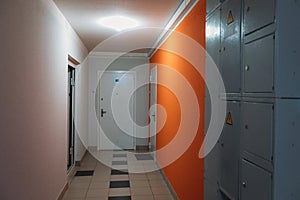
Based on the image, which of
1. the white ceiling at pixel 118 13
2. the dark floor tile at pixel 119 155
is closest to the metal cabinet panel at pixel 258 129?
the white ceiling at pixel 118 13

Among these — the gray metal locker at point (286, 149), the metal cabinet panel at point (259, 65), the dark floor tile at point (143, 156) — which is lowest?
the dark floor tile at point (143, 156)

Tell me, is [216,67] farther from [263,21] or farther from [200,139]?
[200,139]

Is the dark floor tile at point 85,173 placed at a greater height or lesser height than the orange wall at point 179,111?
lesser

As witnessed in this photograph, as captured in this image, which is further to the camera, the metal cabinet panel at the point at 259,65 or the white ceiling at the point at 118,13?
the white ceiling at the point at 118,13

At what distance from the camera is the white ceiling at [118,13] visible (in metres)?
3.14

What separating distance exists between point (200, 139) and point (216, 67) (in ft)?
2.97

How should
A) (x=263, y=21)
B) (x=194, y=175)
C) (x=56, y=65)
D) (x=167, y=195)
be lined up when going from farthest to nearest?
(x=167, y=195) < (x=56, y=65) < (x=194, y=175) < (x=263, y=21)

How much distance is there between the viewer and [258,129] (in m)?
1.28

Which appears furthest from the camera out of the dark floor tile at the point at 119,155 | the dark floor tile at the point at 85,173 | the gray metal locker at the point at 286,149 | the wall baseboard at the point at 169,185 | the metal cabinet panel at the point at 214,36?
the dark floor tile at the point at 119,155

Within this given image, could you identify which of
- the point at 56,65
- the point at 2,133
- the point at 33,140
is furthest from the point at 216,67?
the point at 56,65

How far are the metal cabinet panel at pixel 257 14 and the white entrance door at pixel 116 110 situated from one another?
586 centimetres

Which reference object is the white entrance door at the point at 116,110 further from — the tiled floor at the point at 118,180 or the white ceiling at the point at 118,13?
the white ceiling at the point at 118,13

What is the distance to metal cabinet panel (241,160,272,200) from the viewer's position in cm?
120

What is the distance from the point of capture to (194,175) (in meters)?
2.72
